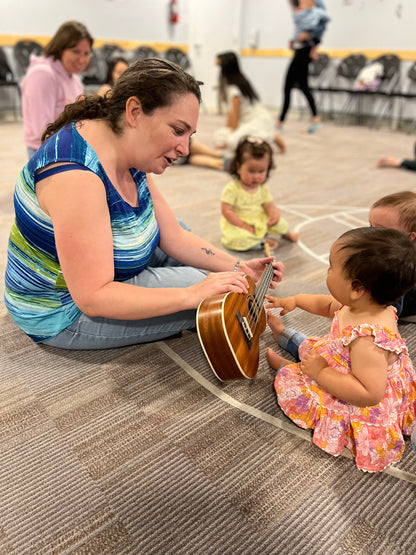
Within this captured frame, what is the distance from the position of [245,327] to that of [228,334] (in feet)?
0.42

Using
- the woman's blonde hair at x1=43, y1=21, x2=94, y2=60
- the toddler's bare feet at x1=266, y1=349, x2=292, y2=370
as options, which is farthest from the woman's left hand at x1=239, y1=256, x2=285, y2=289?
the woman's blonde hair at x1=43, y1=21, x2=94, y2=60

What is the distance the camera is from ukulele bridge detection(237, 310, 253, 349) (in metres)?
1.29

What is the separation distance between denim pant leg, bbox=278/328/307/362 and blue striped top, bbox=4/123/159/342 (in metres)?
0.59

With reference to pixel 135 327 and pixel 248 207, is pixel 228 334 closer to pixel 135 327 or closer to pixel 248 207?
pixel 135 327

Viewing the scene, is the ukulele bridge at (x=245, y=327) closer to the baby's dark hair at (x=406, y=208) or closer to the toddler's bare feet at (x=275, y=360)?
the toddler's bare feet at (x=275, y=360)

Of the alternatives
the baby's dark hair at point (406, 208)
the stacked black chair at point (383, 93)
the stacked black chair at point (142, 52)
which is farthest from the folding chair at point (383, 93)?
the baby's dark hair at point (406, 208)

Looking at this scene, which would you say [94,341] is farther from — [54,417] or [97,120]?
[97,120]

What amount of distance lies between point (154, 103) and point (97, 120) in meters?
0.22

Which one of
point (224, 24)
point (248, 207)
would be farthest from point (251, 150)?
point (224, 24)

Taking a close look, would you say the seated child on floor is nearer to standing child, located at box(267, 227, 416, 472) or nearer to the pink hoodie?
standing child, located at box(267, 227, 416, 472)

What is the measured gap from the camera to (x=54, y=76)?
3.03 metres

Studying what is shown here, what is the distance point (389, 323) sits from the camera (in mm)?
1158

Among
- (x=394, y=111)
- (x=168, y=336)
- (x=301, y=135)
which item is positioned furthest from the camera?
(x=394, y=111)

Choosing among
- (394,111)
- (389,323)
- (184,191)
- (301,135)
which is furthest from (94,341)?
(394,111)
